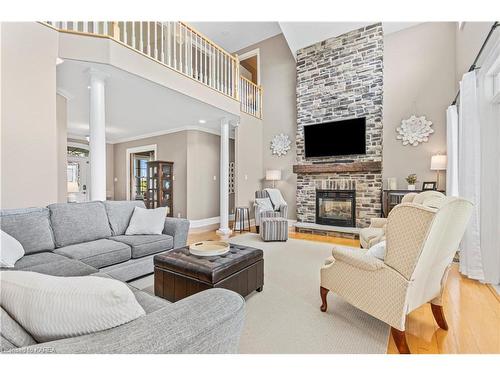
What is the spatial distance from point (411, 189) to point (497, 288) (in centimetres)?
222

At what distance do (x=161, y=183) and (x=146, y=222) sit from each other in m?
3.35

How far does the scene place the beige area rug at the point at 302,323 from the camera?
1.55 metres

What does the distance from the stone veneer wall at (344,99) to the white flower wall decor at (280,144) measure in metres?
0.41

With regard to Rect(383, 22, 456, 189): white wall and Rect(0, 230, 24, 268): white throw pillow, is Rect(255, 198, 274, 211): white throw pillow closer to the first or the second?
Rect(383, 22, 456, 189): white wall

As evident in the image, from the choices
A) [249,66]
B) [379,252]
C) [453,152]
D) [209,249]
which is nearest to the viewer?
[379,252]

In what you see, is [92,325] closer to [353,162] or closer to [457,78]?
[353,162]

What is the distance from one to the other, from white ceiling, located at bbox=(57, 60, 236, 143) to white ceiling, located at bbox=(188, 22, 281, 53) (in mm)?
2570

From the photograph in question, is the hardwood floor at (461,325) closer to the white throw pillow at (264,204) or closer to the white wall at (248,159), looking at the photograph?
the white throw pillow at (264,204)

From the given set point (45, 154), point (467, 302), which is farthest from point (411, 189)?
point (45, 154)

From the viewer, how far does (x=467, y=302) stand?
2.14m

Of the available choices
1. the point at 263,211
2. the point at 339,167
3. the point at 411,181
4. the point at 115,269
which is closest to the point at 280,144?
the point at 339,167

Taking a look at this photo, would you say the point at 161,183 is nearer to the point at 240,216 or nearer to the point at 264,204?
the point at 240,216

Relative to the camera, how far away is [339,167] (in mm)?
5078

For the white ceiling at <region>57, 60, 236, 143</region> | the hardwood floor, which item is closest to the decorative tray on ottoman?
the hardwood floor
